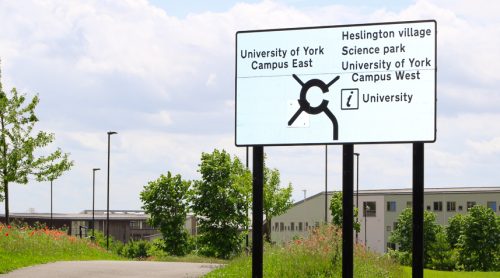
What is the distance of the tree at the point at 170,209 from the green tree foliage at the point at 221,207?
3.62 metres

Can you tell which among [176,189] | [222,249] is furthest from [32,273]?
[176,189]

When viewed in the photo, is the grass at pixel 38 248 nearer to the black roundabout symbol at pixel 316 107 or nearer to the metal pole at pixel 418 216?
the black roundabout symbol at pixel 316 107

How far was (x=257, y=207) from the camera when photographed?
1600cm

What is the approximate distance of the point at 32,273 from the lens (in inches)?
915

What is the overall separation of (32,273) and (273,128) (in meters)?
A: 10.9

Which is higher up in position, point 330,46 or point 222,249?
point 330,46

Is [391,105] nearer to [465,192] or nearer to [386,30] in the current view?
[386,30]

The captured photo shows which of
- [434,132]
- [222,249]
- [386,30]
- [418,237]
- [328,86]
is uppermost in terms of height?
[386,30]

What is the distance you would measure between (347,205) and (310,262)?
7201mm

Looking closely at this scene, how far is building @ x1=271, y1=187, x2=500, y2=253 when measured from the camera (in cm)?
8769

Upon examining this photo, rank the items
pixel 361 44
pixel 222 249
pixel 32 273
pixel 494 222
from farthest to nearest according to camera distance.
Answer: pixel 494 222 → pixel 222 249 → pixel 32 273 → pixel 361 44

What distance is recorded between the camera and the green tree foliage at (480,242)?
58656 millimetres

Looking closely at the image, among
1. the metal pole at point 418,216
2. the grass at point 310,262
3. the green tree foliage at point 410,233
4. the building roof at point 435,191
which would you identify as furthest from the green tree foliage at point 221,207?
the building roof at point 435,191

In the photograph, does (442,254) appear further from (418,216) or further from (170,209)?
(418,216)
